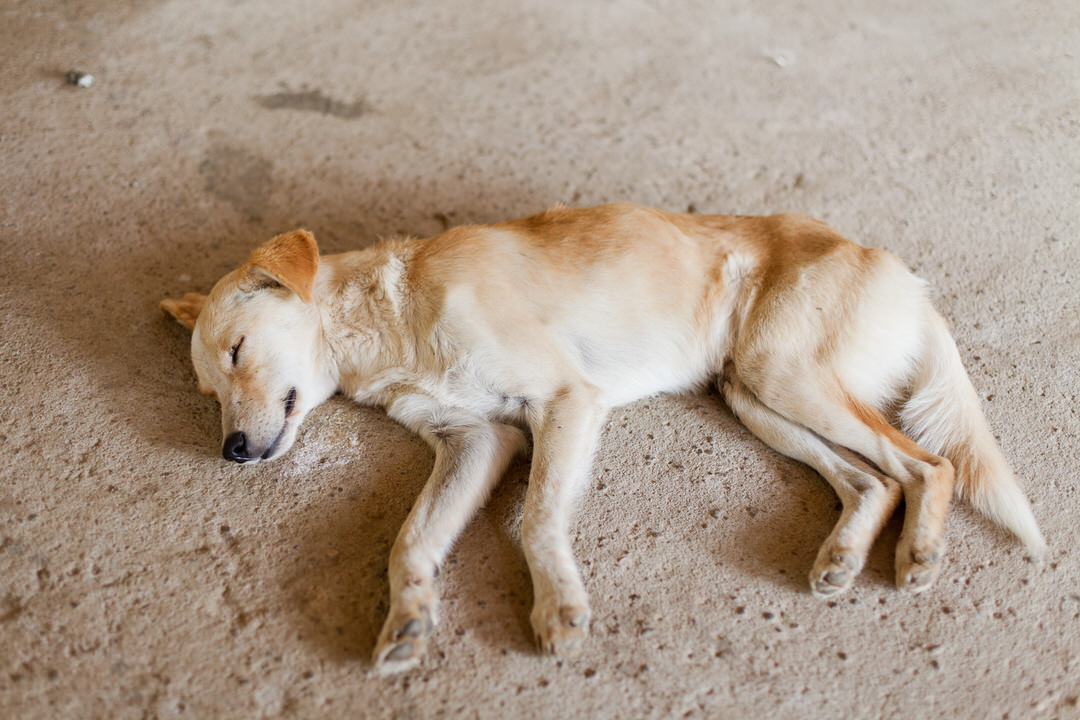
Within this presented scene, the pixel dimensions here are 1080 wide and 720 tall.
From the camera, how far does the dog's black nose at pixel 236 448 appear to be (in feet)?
9.37

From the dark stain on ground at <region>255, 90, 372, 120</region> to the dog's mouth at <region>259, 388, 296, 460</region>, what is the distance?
2.31 meters

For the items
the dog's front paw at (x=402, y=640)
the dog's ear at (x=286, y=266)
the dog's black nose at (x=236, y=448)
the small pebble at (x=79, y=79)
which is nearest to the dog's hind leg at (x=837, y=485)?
the dog's front paw at (x=402, y=640)

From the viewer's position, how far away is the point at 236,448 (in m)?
2.86

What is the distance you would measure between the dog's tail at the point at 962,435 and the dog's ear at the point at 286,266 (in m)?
2.31

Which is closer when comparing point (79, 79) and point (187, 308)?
point (187, 308)

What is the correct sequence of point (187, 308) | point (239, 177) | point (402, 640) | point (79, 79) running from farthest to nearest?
point (79, 79)
point (239, 177)
point (187, 308)
point (402, 640)

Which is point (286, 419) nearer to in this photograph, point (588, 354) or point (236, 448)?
point (236, 448)

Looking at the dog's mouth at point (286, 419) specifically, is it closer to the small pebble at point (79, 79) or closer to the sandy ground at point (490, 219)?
the sandy ground at point (490, 219)

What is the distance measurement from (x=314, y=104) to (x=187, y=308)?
6.40 feet

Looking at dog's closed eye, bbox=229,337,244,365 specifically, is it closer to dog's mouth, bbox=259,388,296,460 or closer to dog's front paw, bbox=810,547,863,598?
dog's mouth, bbox=259,388,296,460

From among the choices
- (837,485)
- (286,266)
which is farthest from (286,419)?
(837,485)

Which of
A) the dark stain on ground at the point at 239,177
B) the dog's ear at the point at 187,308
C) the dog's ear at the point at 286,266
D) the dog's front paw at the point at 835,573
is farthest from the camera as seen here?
the dark stain on ground at the point at 239,177

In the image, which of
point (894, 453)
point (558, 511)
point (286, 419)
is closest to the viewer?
point (558, 511)

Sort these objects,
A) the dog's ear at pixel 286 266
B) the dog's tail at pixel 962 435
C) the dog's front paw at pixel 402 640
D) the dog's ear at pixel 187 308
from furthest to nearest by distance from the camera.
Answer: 1. the dog's ear at pixel 187 308
2. the dog's ear at pixel 286 266
3. the dog's tail at pixel 962 435
4. the dog's front paw at pixel 402 640
